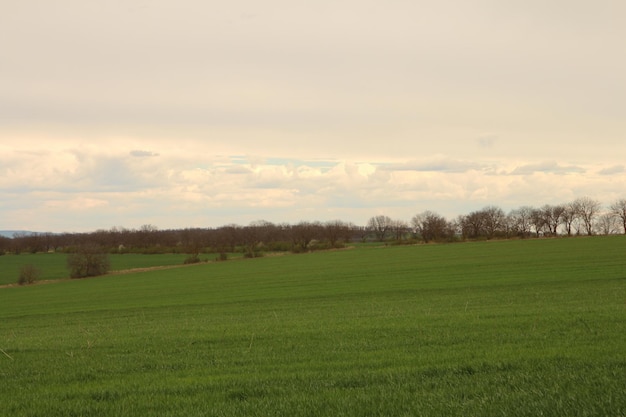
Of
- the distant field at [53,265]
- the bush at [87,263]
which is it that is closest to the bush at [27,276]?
the distant field at [53,265]

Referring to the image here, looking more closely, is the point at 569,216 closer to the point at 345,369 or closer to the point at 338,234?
the point at 338,234

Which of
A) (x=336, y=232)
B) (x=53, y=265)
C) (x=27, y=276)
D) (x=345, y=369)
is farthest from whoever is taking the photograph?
(x=336, y=232)

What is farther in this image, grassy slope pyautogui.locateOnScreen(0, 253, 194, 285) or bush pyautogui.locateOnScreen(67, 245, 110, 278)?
grassy slope pyautogui.locateOnScreen(0, 253, 194, 285)

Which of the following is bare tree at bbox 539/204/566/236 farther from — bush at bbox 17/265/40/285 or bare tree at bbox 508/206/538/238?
bush at bbox 17/265/40/285

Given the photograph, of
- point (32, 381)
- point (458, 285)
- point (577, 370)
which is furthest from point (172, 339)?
point (458, 285)

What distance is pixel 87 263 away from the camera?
281ft

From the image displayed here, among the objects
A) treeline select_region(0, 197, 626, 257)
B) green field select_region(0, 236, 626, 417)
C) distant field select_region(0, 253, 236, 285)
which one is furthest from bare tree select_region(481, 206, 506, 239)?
green field select_region(0, 236, 626, 417)

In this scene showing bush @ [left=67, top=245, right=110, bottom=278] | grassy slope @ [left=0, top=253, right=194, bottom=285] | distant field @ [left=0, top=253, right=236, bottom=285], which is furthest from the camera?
distant field @ [left=0, top=253, right=236, bottom=285]

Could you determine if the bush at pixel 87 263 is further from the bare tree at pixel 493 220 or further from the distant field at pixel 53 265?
the bare tree at pixel 493 220

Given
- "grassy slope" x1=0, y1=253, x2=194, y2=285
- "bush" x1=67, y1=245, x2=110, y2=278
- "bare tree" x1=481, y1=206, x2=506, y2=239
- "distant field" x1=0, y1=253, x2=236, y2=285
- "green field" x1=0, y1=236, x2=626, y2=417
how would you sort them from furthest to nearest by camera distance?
"bare tree" x1=481, y1=206, x2=506, y2=239, "distant field" x1=0, y1=253, x2=236, y2=285, "grassy slope" x1=0, y1=253, x2=194, y2=285, "bush" x1=67, y1=245, x2=110, y2=278, "green field" x1=0, y1=236, x2=626, y2=417

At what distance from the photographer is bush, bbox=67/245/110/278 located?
8481cm

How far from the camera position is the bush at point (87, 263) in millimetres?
84812

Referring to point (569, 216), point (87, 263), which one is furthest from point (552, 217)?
point (87, 263)

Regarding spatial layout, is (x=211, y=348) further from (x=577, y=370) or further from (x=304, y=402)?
(x=577, y=370)
